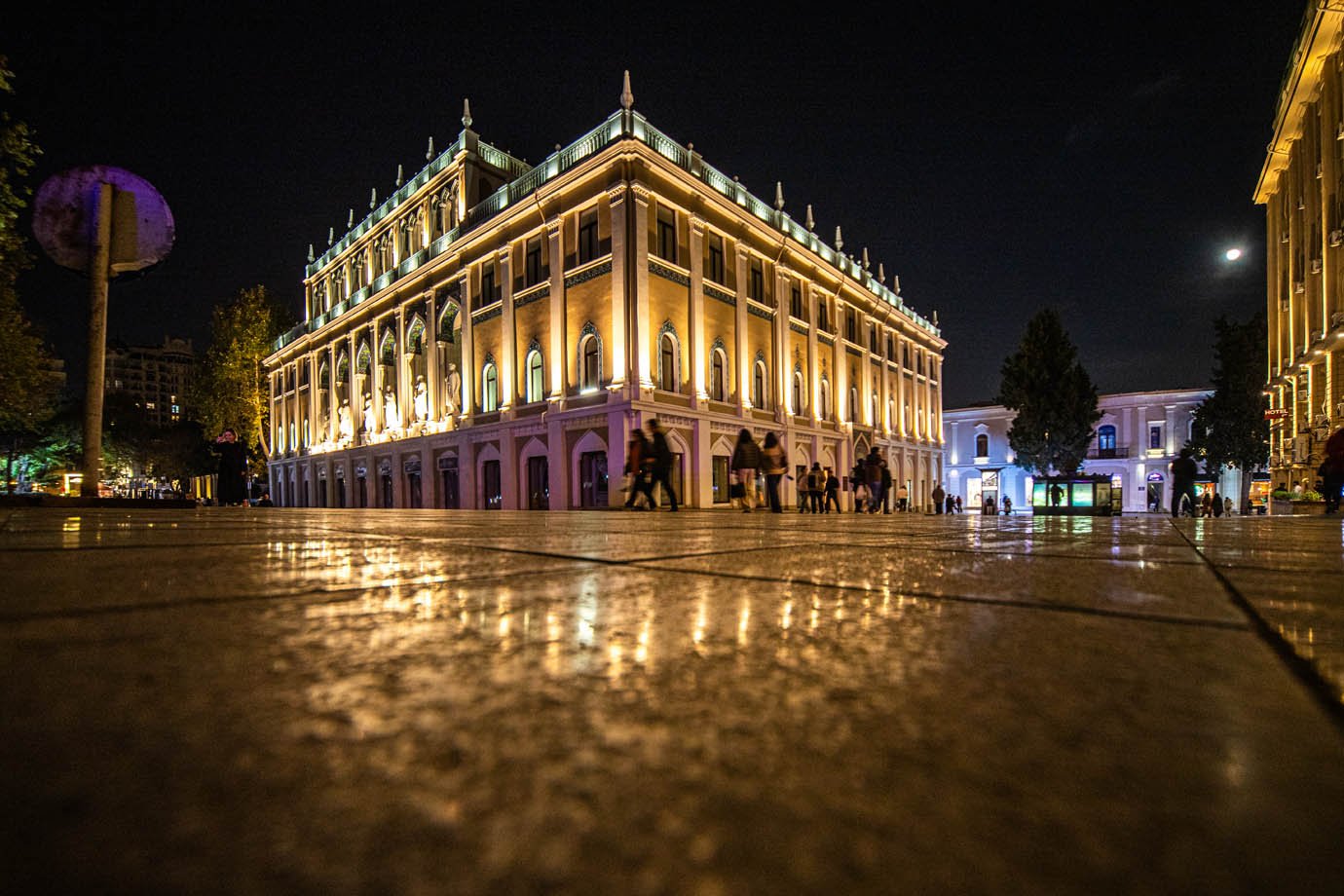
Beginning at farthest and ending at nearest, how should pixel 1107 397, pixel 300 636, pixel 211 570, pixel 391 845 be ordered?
pixel 1107 397, pixel 211 570, pixel 300 636, pixel 391 845

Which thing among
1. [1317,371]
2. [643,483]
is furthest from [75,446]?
[1317,371]

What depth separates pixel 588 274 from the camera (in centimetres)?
2083

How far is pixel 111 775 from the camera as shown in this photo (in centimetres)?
37

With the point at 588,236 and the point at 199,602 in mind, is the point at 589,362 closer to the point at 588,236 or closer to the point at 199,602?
the point at 588,236

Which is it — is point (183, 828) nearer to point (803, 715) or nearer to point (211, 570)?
point (803, 715)

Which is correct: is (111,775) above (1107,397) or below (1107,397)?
below

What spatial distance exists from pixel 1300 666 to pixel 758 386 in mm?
24281

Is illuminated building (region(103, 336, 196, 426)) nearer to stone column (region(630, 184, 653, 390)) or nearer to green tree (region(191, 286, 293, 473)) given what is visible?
green tree (region(191, 286, 293, 473))

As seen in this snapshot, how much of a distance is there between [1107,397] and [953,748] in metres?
55.8

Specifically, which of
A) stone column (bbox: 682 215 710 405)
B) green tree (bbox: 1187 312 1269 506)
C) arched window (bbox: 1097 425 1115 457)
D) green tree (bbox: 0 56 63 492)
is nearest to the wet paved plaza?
green tree (bbox: 0 56 63 492)

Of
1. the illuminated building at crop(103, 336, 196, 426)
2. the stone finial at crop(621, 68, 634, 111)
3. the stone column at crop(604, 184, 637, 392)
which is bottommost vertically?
the stone column at crop(604, 184, 637, 392)

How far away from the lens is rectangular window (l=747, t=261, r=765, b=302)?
24.8 metres

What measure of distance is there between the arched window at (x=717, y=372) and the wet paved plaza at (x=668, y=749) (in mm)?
21276

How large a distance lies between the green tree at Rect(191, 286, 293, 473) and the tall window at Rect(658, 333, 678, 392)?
3135 cm
